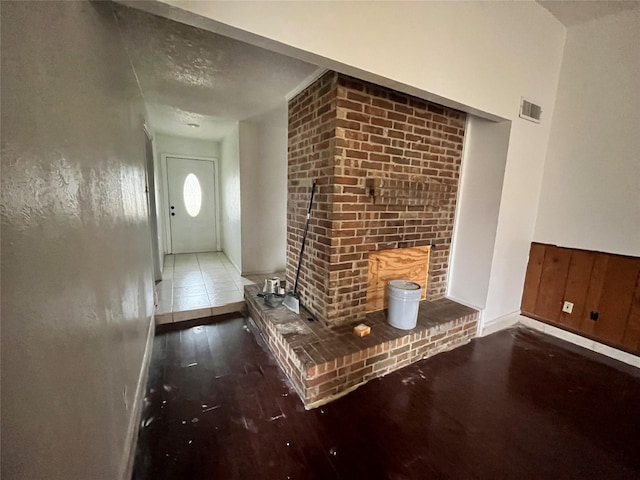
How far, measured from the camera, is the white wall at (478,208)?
2.59m

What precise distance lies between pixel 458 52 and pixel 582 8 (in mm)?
1549

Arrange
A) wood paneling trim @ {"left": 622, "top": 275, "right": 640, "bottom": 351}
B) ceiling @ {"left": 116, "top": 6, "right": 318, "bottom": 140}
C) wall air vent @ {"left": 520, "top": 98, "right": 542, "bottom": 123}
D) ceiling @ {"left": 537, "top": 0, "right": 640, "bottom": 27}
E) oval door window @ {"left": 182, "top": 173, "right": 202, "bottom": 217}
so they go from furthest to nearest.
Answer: oval door window @ {"left": 182, "top": 173, "right": 202, "bottom": 217}
wall air vent @ {"left": 520, "top": 98, "right": 542, "bottom": 123}
wood paneling trim @ {"left": 622, "top": 275, "right": 640, "bottom": 351}
ceiling @ {"left": 537, "top": 0, "right": 640, "bottom": 27}
ceiling @ {"left": 116, "top": 6, "right": 318, "bottom": 140}

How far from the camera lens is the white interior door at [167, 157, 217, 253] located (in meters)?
5.26

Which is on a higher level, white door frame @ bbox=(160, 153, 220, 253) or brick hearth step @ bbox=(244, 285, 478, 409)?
white door frame @ bbox=(160, 153, 220, 253)

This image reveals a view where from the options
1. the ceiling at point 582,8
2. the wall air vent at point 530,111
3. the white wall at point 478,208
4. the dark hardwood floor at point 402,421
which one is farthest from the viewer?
the white wall at point 478,208

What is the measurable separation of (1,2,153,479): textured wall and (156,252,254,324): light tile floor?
5.13 ft

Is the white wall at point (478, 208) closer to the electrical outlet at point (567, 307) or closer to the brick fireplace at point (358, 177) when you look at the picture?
the brick fireplace at point (358, 177)

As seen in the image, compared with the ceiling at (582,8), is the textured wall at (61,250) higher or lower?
lower

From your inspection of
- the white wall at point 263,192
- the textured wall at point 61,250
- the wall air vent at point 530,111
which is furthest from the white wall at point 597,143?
the textured wall at point 61,250

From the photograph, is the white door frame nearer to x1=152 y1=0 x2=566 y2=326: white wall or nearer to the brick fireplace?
the brick fireplace

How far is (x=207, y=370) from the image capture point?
2117mm

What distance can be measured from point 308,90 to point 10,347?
246 centimetres

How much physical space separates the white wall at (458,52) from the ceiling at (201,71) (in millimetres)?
700

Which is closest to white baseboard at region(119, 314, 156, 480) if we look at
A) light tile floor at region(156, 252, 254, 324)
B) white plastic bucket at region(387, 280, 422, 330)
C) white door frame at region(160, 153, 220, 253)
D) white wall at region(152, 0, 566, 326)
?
light tile floor at region(156, 252, 254, 324)
